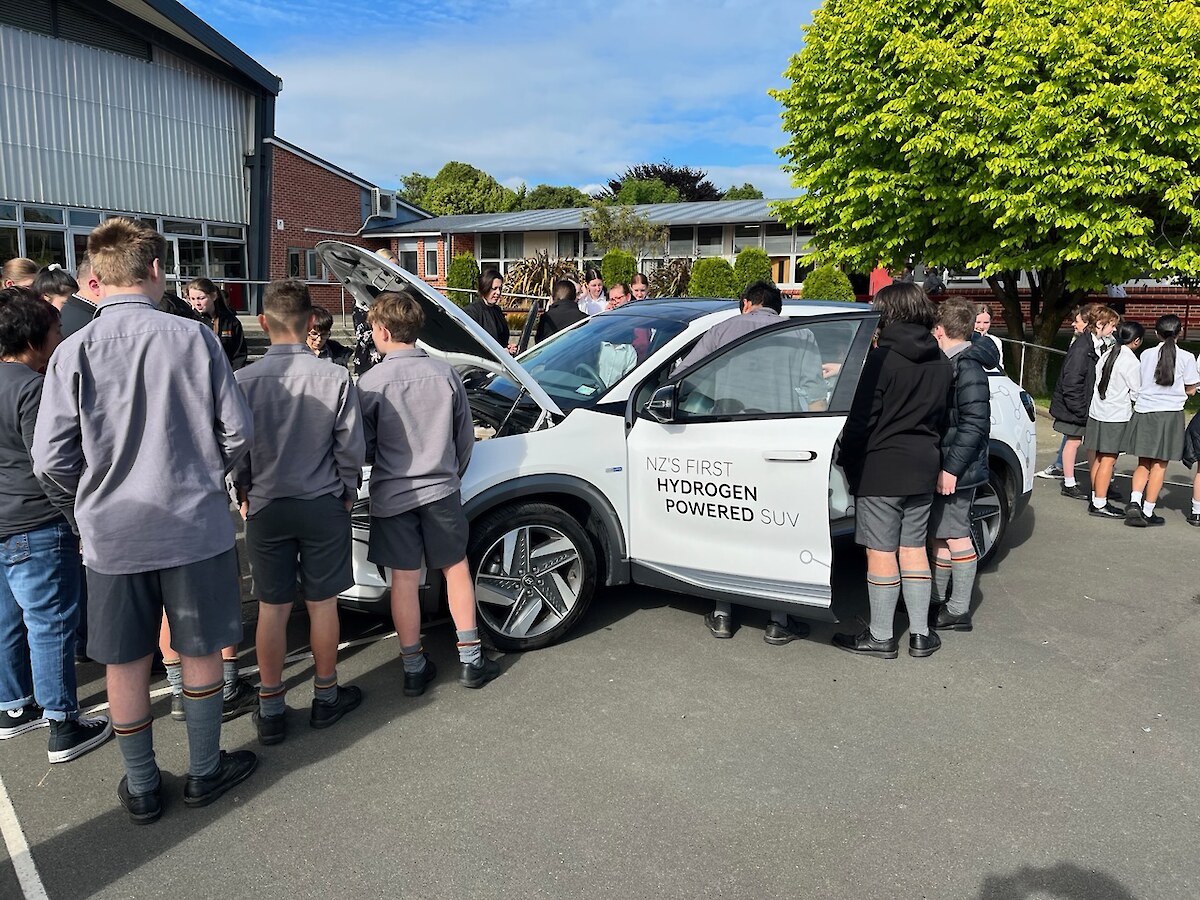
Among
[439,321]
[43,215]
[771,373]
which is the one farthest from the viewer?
[43,215]

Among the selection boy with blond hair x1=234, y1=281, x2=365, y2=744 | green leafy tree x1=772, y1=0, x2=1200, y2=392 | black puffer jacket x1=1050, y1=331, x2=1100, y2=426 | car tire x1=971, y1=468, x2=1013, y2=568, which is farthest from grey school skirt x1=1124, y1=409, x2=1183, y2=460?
green leafy tree x1=772, y1=0, x2=1200, y2=392

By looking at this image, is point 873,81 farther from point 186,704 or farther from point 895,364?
point 186,704

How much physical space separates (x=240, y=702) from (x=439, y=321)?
6.66 ft

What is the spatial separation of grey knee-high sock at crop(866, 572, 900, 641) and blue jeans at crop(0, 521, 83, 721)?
139 inches

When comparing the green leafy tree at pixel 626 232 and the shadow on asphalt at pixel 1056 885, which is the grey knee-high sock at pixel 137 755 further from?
the green leafy tree at pixel 626 232

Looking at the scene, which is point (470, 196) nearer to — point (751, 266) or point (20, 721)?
point (751, 266)

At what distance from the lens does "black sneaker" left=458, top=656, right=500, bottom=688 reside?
393 cm

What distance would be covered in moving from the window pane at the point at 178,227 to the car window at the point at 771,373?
21177 mm

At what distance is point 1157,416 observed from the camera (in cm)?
671

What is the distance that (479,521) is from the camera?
4.09m

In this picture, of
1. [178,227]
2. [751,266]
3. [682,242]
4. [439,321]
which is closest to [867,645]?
[439,321]

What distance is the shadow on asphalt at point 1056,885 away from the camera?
2593mm

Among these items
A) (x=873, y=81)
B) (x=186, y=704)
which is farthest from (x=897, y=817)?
(x=873, y=81)

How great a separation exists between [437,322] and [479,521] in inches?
43.6
